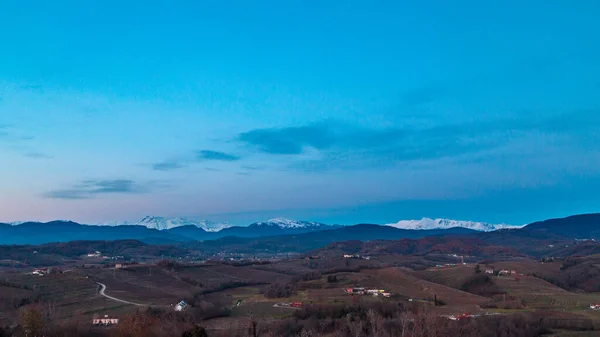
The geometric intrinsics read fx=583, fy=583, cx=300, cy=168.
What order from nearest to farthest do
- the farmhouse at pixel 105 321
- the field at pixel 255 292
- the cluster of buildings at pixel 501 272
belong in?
the farmhouse at pixel 105 321
the field at pixel 255 292
the cluster of buildings at pixel 501 272

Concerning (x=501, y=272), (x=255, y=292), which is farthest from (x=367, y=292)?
(x=501, y=272)

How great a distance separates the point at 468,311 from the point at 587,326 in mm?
16975

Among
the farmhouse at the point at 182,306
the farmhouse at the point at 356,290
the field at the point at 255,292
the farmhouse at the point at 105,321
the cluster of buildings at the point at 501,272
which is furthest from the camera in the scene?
the cluster of buildings at the point at 501,272

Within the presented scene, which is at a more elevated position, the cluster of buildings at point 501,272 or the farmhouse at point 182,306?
the cluster of buildings at point 501,272

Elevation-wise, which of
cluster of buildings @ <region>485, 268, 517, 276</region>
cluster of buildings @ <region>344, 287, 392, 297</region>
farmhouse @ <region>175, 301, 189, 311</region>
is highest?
cluster of buildings @ <region>485, 268, 517, 276</region>

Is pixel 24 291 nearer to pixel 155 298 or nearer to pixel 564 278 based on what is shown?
pixel 155 298

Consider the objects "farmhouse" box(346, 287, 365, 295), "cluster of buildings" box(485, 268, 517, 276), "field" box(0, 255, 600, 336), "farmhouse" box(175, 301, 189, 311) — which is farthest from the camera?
"cluster of buildings" box(485, 268, 517, 276)

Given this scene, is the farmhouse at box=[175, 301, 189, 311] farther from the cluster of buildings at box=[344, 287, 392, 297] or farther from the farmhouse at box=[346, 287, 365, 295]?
the farmhouse at box=[346, 287, 365, 295]

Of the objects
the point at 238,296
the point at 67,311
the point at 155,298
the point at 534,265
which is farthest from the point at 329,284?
the point at 534,265

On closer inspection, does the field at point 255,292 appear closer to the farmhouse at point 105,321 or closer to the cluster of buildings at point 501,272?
the farmhouse at point 105,321

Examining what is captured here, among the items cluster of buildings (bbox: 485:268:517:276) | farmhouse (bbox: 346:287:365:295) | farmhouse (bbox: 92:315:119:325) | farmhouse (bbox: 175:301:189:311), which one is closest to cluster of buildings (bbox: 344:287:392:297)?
farmhouse (bbox: 346:287:365:295)

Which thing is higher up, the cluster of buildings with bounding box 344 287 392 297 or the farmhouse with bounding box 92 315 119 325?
the farmhouse with bounding box 92 315 119 325

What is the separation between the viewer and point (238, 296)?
115250 mm

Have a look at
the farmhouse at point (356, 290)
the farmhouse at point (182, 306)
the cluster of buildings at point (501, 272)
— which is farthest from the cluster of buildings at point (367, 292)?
the cluster of buildings at point (501, 272)
